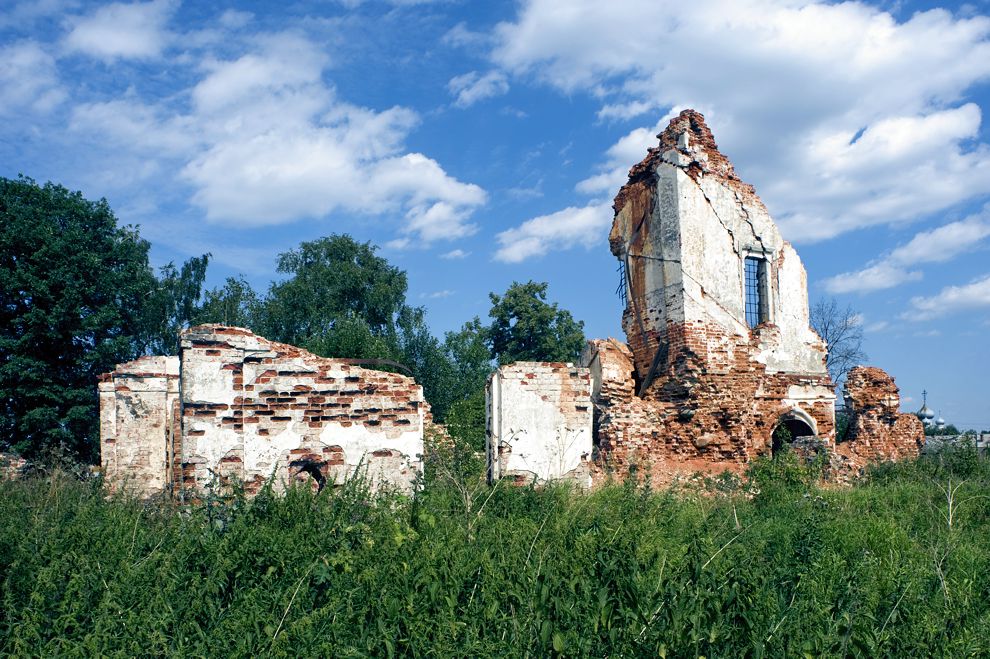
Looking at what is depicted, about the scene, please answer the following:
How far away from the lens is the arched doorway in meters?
13.0

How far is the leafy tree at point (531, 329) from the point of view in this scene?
3225cm

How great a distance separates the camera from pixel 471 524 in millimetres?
5688

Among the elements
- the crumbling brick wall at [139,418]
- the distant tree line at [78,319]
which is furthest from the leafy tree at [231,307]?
the crumbling brick wall at [139,418]

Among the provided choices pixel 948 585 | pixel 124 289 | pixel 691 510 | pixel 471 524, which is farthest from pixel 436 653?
pixel 124 289

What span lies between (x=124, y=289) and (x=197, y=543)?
723 inches

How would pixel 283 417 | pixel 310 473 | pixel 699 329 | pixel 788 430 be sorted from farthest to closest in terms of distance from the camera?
pixel 788 430
pixel 699 329
pixel 310 473
pixel 283 417

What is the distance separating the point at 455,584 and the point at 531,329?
1114 inches

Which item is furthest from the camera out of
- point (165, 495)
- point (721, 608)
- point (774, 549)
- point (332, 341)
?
point (332, 341)

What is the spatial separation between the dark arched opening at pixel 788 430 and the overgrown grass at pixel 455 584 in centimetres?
666

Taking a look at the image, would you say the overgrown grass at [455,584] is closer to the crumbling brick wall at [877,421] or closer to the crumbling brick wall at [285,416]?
the crumbling brick wall at [285,416]

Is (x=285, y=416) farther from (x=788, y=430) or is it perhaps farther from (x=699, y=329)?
(x=788, y=430)

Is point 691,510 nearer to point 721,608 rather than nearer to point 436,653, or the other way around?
point 721,608

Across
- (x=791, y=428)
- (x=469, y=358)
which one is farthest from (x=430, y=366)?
(x=791, y=428)

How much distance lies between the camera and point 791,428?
13719 millimetres
